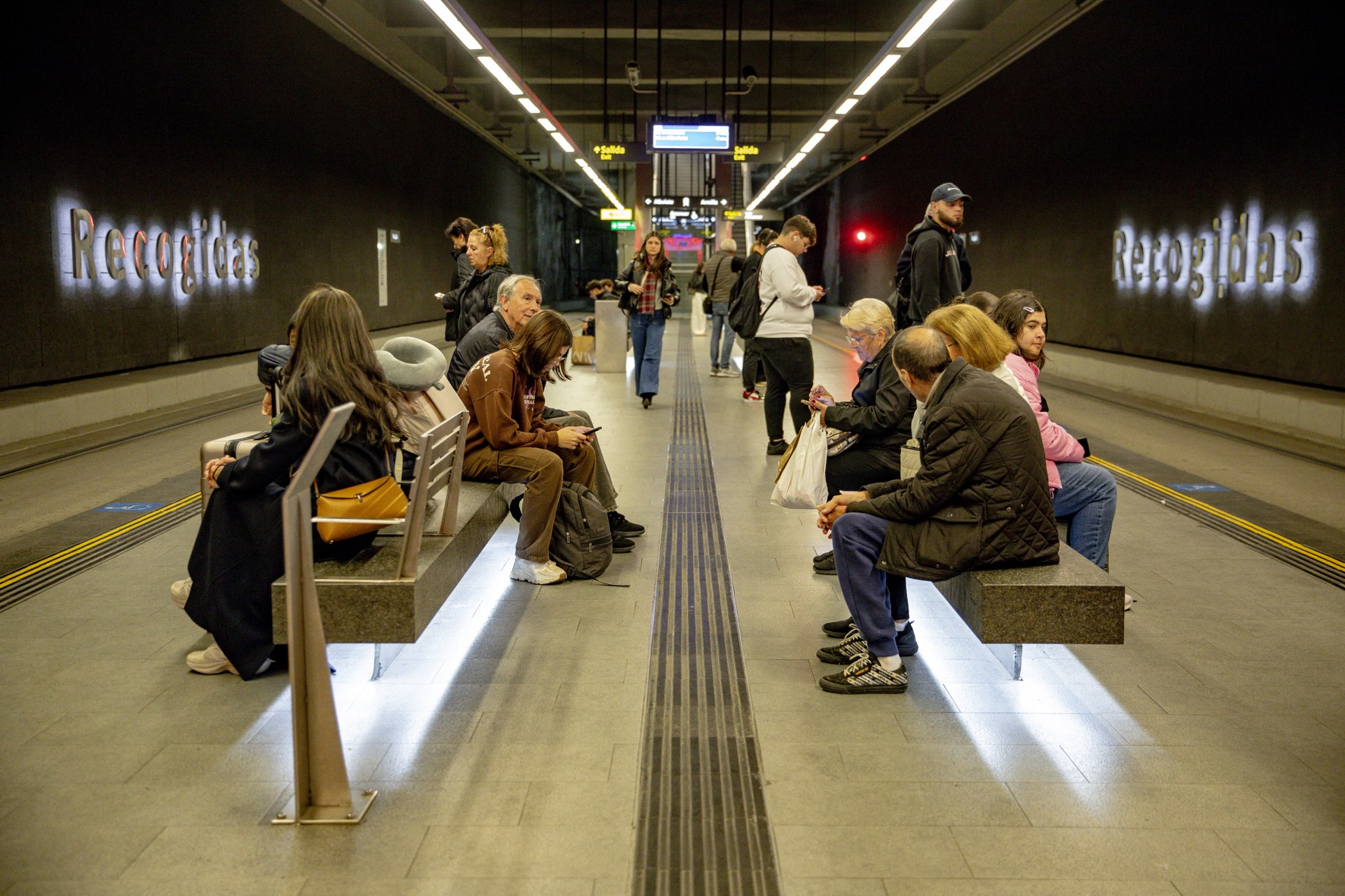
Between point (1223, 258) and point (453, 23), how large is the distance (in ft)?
26.0

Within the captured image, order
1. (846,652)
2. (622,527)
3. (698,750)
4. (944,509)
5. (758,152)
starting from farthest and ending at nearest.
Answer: (758,152), (622,527), (846,652), (944,509), (698,750)

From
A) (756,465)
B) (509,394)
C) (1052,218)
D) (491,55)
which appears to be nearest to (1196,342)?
(1052,218)

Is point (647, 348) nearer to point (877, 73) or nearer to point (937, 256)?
point (877, 73)

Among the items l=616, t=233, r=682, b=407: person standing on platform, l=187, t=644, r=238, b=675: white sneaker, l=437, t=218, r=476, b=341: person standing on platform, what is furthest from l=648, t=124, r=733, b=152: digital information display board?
l=187, t=644, r=238, b=675: white sneaker

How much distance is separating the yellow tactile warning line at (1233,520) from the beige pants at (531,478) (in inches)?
142

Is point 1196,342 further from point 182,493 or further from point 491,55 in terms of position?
point 182,493

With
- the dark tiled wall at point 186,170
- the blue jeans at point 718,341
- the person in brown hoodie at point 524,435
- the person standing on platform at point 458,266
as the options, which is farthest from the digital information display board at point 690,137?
the person in brown hoodie at point 524,435

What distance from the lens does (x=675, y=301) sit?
37.9 ft

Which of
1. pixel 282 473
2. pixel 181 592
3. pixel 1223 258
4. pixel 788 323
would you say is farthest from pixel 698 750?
pixel 1223 258

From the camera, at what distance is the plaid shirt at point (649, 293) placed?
1120 centimetres

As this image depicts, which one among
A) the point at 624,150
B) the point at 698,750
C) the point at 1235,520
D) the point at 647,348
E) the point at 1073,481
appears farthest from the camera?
the point at 624,150

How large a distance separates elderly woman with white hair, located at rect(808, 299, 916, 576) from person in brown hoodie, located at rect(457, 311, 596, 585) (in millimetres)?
1127

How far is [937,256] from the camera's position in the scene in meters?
5.81

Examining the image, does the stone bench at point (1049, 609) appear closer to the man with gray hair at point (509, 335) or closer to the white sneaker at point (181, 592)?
the man with gray hair at point (509, 335)
